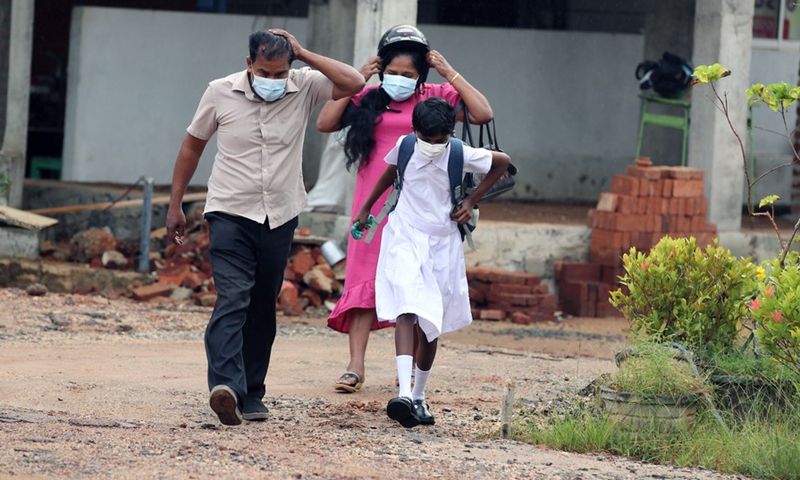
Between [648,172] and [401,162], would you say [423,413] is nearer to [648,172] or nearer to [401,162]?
[401,162]

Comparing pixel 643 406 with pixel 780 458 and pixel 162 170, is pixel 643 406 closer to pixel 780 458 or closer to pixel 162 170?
pixel 780 458

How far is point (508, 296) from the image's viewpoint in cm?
1066

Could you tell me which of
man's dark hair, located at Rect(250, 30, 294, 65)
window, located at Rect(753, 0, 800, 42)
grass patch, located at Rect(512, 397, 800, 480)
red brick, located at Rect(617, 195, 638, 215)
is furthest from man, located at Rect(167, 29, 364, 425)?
window, located at Rect(753, 0, 800, 42)

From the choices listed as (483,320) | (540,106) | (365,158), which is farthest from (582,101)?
(365,158)

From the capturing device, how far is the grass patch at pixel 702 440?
5.18 metres

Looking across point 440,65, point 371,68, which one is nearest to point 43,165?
point 371,68

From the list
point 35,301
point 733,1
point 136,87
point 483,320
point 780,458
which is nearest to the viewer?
point 780,458

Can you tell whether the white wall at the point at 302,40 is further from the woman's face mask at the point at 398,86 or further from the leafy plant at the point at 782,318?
the leafy plant at the point at 782,318

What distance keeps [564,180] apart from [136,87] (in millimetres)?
4669

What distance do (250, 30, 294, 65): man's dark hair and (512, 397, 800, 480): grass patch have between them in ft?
6.40

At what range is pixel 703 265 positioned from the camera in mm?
6121

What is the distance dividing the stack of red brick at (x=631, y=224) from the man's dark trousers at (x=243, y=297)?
225 inches

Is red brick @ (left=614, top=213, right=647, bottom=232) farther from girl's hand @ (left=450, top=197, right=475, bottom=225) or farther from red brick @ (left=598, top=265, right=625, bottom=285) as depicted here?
girl's hand @ (left=450, top=197, right=475, bottom=225)

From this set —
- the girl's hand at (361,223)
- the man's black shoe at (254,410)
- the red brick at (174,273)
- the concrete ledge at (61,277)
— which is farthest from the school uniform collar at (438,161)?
the concrete ledge at (61,277)
